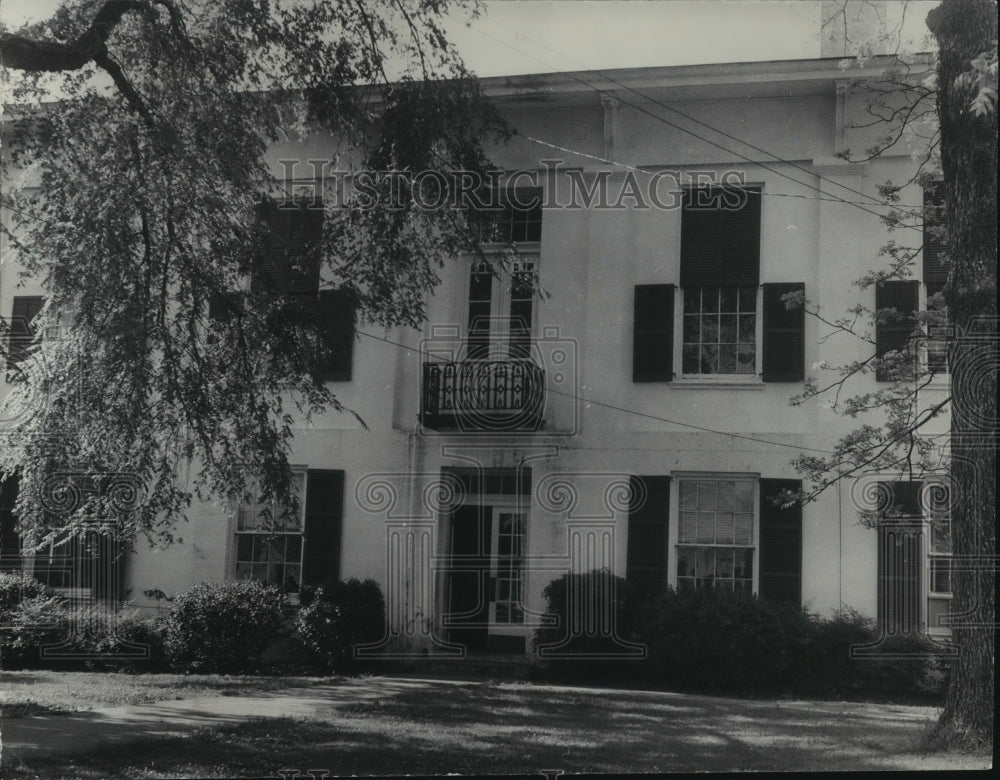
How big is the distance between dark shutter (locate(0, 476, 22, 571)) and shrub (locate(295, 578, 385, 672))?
1977 millimetres

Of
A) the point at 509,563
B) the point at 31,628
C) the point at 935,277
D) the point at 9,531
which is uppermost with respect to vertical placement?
the point at 935,277

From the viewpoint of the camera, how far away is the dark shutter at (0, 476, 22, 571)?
6559 mm

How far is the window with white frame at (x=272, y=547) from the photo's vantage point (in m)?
6.58

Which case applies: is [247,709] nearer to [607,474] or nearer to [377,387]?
[377,387]

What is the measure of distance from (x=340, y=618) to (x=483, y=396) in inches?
69.4

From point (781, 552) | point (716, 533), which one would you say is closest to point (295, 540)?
point (716, 533)

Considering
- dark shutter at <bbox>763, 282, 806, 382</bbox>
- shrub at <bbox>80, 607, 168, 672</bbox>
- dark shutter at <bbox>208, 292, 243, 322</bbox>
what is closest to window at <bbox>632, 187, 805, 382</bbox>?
dark shutter at <bbox>763, 282, 806, 382</bbox>

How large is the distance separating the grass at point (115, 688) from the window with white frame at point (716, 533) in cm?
263

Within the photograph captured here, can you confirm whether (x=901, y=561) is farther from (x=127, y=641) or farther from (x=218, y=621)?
(x=127, y=641)

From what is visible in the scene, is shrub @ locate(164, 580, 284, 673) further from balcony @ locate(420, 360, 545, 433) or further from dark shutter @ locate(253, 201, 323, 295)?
dark shutter @ locate(253, 201, 323, 295)

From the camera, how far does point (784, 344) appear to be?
664 cm

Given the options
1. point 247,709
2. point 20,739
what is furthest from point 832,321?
point 20,739

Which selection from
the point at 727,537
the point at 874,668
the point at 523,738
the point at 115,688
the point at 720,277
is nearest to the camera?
the point at 523,738

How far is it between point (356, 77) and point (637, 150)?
2031mm
